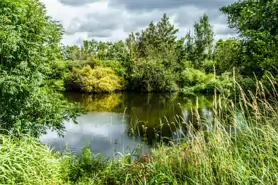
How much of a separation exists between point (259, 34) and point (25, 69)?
5098 mm

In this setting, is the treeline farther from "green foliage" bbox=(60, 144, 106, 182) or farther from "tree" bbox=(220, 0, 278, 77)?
"green foliage" bbox=(60, 144, 106, 182)

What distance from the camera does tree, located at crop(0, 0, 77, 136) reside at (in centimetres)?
393

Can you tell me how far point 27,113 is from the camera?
186 inches

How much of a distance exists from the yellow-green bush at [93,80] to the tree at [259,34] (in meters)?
22.6

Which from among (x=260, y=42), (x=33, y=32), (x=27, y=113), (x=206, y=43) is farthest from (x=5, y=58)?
(x=206, y=43)

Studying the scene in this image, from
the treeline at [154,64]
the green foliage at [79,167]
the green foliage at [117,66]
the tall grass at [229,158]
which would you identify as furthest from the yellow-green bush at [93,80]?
the tall grass at [229,158]

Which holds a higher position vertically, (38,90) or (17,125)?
(38,90)

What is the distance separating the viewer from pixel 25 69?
165 inches

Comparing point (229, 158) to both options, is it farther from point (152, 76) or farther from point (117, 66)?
point (117, 66)

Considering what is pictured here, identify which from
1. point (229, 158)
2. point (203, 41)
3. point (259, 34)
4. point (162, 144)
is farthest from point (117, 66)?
point (229, 158)

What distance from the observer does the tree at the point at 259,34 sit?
504 cm

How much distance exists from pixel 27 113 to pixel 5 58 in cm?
119

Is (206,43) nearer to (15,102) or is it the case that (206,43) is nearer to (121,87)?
(121,87)

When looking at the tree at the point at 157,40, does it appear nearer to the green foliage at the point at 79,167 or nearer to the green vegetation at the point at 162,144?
the green vegetation at the point at 162,144
